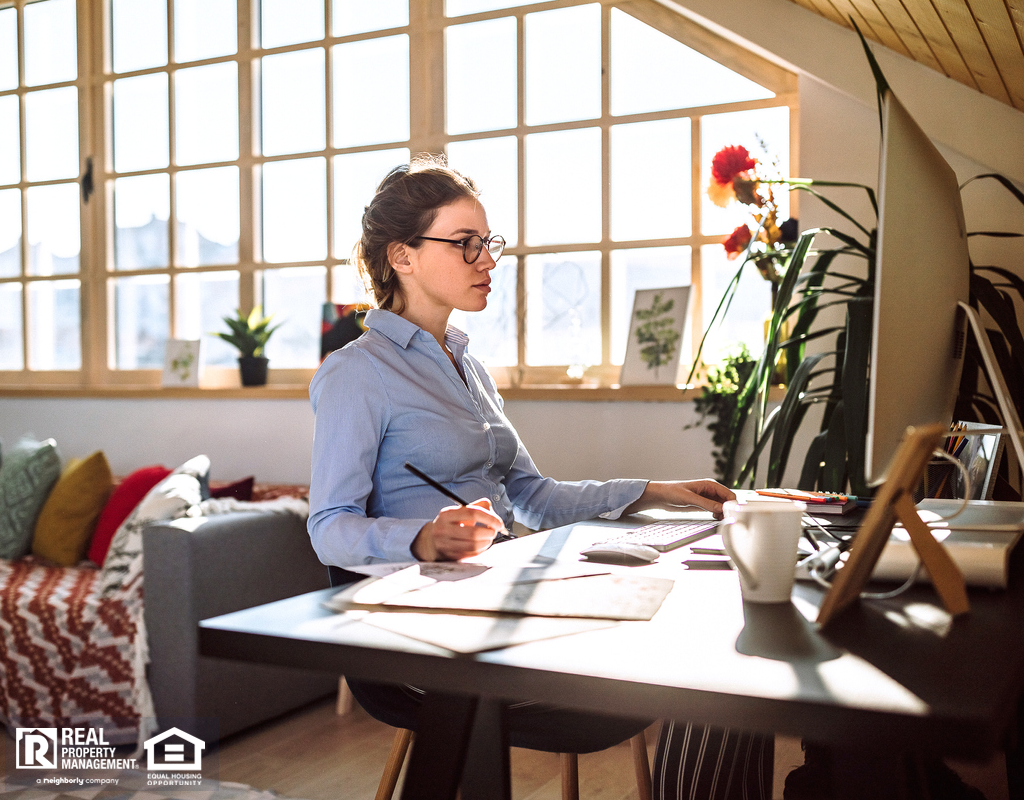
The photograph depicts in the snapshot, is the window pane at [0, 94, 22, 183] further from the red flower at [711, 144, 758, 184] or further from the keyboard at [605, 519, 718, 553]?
the keyboard at [605, 519, 718, 553]

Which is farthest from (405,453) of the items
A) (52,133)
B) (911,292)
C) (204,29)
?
(52,133)

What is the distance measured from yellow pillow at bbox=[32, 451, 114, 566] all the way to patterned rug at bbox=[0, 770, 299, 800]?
1014 mm

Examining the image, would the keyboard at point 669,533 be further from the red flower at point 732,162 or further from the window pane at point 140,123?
the window pane at point 140,123

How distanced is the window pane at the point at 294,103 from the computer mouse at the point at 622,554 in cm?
302

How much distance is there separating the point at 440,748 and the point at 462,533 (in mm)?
310

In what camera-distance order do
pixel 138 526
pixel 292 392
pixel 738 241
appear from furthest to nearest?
pixel 292 392
pixel 738 241
pixel 138 526

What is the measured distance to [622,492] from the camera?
160 cm

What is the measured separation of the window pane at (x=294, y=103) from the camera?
3766 millimetres

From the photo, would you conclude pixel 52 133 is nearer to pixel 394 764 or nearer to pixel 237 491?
pixel 237 491

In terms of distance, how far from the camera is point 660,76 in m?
3.21

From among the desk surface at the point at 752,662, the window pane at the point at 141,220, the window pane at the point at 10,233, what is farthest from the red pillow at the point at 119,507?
the desk surface at the point at 752,662

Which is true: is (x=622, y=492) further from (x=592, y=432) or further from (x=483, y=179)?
(x=483, y=179)

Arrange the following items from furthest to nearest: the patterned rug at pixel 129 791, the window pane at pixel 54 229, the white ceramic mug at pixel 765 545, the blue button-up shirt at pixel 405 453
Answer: the window pane at pixel 54 229 < the patterned rug at pixel 129 791 < the blue button-up shirt at pixel 405 453 < the white ceramic mug at pixel 765 545

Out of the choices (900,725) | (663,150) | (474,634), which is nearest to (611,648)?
(474,634)
